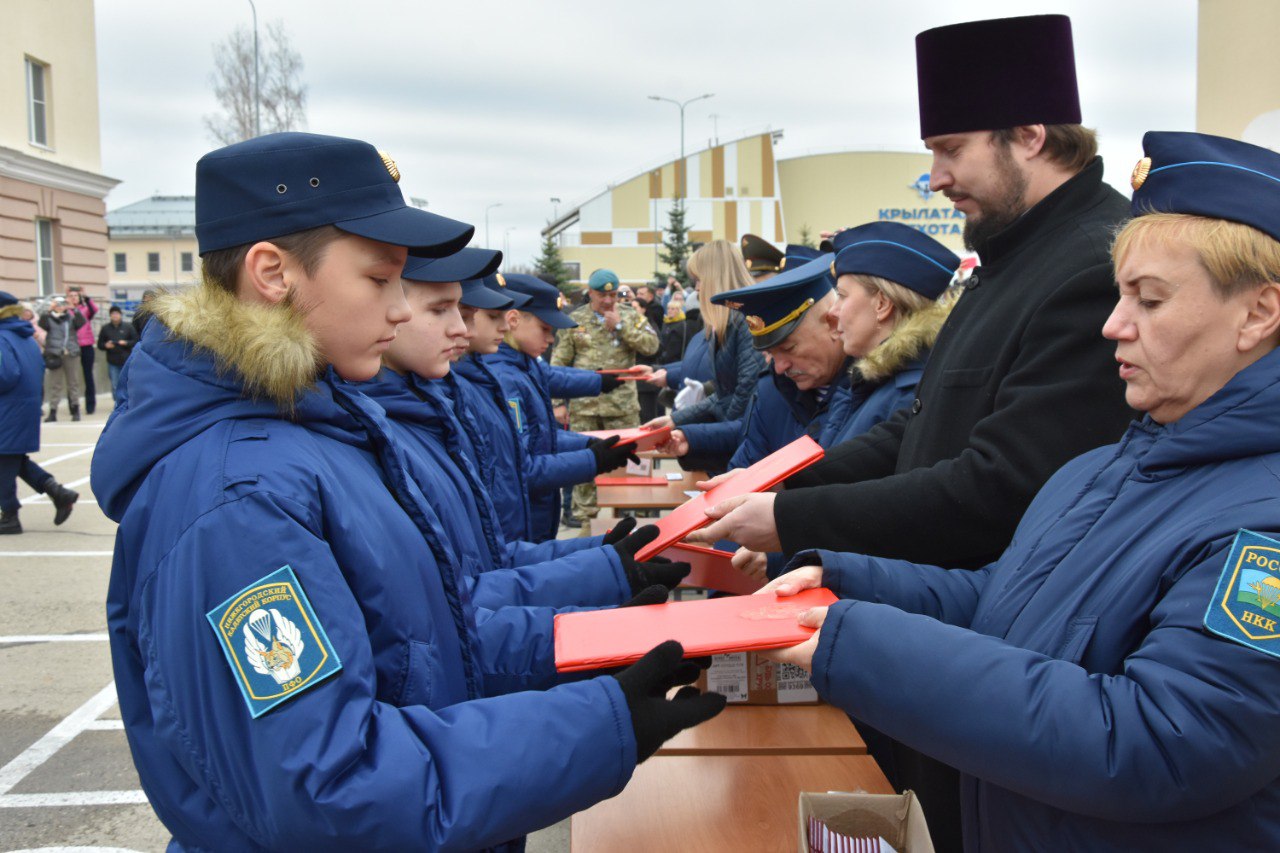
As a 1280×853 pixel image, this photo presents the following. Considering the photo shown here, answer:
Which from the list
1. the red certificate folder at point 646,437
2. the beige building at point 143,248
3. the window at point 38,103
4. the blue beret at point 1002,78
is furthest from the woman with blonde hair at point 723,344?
the beige building at point 143,248

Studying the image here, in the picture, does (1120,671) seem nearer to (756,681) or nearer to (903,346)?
(756,681)

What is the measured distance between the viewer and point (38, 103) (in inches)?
860

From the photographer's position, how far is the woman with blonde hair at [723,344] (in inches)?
249

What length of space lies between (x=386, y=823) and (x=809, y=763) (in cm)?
134

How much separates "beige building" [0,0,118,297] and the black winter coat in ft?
70.8

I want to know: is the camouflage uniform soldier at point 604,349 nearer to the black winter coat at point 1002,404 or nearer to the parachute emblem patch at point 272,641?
the black winter coat at point 1002,404

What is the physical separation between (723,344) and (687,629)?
4.90 metres

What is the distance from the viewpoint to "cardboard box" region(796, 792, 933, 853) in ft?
6.07

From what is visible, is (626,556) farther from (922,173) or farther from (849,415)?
(922,173)

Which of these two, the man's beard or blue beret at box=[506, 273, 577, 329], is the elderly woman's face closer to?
the man's beard

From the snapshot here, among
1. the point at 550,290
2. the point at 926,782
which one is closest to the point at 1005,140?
the point at 926,782

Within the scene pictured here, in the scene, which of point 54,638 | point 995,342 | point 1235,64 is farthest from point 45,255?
point 995,342

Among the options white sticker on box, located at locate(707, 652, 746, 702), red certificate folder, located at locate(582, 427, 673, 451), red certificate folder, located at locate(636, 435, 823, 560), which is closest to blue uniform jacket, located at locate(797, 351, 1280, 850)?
red certificate folder, located at locate(636, 435, 823, 560)

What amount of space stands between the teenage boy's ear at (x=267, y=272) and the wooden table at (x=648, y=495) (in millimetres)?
4204
